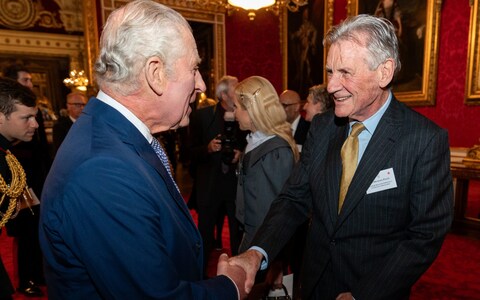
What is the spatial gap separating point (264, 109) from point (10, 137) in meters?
1.77

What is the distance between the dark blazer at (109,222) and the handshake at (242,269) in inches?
9.3

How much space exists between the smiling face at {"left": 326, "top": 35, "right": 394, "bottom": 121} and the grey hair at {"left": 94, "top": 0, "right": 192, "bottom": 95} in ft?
2.45

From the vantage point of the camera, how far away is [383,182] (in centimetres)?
138

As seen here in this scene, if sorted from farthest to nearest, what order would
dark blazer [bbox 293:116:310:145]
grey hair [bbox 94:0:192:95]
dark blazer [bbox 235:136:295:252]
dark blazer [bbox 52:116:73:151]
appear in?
dark blazer [bbox 293:116:310:145], dark blazer [bbox 52:116:73:151], dark blazer [bbox 235:136:295:252], grey hair [bbox 94:0:192:95]

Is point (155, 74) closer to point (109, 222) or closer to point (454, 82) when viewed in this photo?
point (109, 222)

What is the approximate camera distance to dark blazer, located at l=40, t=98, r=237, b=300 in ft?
2.69

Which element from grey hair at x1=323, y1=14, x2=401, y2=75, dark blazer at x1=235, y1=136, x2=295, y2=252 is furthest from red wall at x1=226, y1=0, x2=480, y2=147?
grey hair at x1=323, y1=14, x2=401, y2=75

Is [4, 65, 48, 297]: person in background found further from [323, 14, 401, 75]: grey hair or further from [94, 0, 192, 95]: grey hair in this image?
[323, 14, 401, 75]: grey hair

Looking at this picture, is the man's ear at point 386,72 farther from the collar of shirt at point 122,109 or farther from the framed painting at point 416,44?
the framed painting at point 416,44

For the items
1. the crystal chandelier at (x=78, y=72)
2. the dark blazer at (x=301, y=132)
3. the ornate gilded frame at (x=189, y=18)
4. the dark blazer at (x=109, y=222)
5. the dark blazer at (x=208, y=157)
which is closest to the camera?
the dark blazer at (x=109, y=222)

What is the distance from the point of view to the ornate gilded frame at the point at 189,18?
898cm

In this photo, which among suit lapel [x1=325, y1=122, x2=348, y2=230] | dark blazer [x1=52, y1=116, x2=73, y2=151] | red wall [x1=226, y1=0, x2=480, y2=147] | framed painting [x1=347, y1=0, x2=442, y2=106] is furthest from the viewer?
framed painting [x1=347, y1=0, x2=442, y2=106]

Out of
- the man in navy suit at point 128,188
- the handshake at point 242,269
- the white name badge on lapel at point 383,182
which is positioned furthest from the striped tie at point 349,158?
the man in navy suit at point 128,188

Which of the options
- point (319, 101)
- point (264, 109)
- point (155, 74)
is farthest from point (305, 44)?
point (155, 74)
